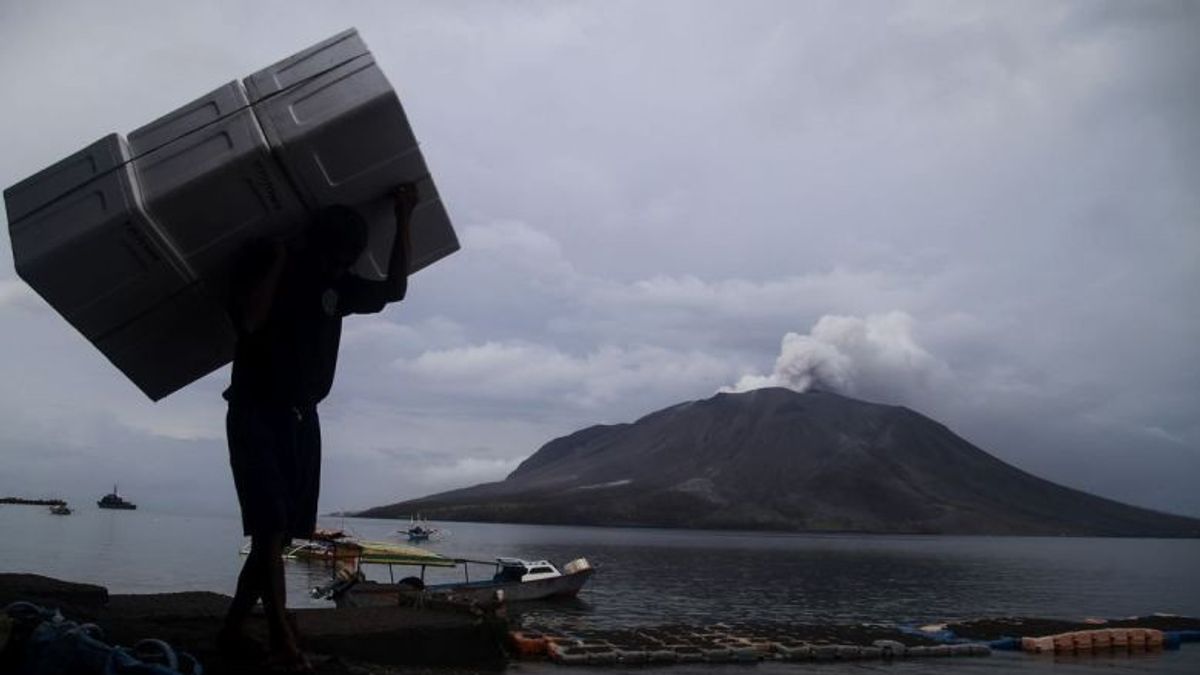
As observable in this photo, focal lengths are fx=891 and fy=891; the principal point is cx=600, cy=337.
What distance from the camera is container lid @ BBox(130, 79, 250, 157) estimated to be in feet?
16.4

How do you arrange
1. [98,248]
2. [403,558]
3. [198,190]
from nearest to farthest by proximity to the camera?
1. [98,248]
2. [198,190]
3. [403,558]

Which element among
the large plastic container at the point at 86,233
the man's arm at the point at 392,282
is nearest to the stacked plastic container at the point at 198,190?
the large plastic container at the point at 86,233

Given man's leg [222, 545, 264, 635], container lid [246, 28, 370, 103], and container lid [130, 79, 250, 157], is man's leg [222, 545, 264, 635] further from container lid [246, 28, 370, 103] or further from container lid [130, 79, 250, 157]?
container lid [246, 28, 370, 103]

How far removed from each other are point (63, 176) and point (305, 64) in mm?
1477

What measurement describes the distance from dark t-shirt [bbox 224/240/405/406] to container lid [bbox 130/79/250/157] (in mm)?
779

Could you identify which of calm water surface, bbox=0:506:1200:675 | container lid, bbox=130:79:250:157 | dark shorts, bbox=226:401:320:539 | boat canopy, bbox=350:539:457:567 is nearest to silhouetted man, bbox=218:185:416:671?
dark shorts, bbox=226:401:320:539

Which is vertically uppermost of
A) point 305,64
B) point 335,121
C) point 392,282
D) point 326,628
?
point 305,64

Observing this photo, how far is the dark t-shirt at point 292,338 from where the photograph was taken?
16.4 feet

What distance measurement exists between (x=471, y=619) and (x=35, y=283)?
584 centimetres

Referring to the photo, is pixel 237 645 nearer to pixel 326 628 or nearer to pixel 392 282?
pixel 392 282

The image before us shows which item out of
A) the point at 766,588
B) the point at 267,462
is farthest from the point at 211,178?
the point at 766,588

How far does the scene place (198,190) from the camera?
4.95 m

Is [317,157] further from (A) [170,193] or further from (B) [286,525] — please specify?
(B) [286,525]

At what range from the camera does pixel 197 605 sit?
8039 millimetres
